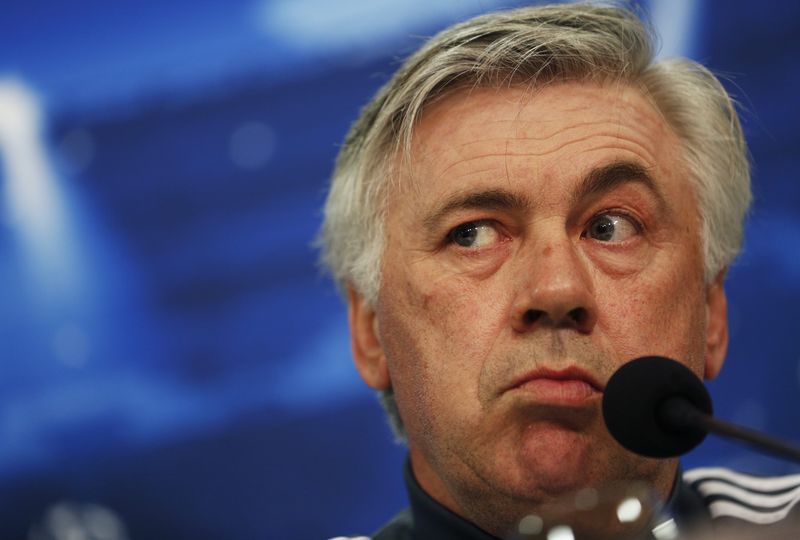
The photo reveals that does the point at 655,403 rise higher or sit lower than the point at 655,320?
lower

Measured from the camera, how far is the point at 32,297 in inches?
92.1

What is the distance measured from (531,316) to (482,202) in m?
0.22

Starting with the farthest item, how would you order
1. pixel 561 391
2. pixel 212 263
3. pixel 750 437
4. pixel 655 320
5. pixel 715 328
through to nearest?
1. pixel 212 263
2. pixel 715 328
3. pixel 655 320
4. pixel 561 391
5. pixel 750 437

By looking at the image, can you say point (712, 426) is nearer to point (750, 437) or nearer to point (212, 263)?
point (750, 437)

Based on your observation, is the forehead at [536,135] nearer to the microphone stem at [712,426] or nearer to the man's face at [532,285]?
the man's face at [532,285]

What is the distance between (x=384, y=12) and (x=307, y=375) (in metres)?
0.88

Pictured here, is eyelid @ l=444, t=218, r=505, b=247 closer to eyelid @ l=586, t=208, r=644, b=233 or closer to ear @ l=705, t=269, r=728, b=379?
eyelid @ l=586, t=208, r=644, b=233

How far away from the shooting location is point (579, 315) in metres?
1.34

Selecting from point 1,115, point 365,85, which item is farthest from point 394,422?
point 1,115

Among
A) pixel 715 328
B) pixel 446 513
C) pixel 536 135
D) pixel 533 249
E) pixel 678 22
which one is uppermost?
pixel 678 22

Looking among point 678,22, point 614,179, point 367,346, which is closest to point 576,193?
point 614,179

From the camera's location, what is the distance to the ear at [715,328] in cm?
165

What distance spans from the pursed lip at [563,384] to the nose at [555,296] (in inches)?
2.3

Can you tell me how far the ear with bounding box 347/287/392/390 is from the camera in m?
1.71
